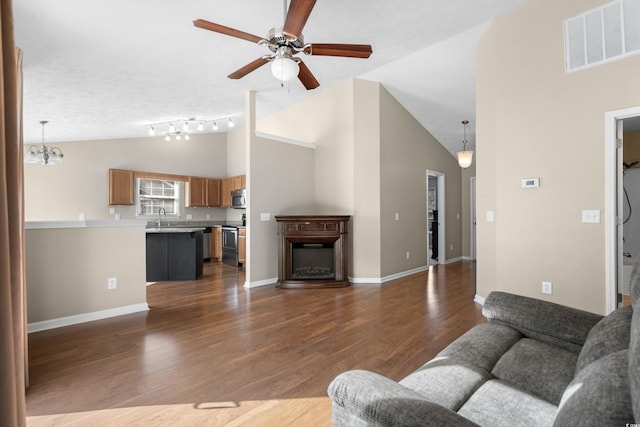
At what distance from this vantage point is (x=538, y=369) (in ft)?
4.62

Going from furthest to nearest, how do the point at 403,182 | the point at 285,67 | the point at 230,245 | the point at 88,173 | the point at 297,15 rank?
the point at 230,245, the point at 88,173, the point at 403,182, the point at 285,67, the point at 297,15

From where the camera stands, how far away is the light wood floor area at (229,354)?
Result: 74.4 inches

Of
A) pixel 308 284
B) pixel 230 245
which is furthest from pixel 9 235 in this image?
pixel 230 245

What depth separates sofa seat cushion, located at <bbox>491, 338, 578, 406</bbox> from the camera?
4.22ft

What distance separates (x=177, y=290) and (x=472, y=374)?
4362 mm

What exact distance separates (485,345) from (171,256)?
16.5 feet

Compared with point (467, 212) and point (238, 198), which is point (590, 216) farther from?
point (238, 198)

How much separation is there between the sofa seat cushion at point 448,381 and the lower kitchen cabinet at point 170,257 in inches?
188

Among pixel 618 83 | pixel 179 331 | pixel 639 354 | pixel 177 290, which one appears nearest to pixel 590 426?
pixel 639 354

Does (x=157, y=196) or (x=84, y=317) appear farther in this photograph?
(x=157, y=196)

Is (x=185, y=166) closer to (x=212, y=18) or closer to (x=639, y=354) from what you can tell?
(x=212, y=18)

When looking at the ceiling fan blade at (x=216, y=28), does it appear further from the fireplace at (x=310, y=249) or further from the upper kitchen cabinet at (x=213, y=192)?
the upper kitchen cabinet at (x=213, y=192)

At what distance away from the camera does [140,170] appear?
23.2ft

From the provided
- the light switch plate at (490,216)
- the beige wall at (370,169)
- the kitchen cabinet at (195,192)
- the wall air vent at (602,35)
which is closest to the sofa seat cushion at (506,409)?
the light switch plate at (490,216)
